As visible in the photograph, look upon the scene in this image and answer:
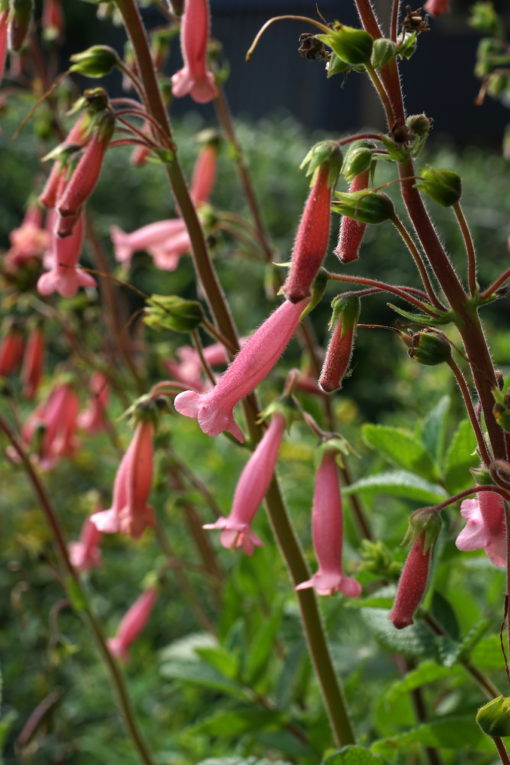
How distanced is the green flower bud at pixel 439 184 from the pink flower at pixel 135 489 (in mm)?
744

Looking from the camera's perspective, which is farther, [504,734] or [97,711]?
[97,711]

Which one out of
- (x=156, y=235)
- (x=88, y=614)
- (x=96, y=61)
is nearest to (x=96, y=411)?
(x=156, y=235)

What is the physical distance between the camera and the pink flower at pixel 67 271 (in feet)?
4.95

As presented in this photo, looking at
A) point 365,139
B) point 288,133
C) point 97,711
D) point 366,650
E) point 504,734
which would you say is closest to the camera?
point 504,734

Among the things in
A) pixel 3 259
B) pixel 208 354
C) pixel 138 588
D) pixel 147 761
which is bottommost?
pixel 138 588

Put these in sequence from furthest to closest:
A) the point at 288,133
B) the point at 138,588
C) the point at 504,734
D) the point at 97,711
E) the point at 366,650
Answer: the point at 288,133
the point at 138,588
the point at 97,711
the point at 366,650
the point at 504,734

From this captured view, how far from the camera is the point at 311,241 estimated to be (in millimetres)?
1003

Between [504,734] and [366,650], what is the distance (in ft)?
3.79

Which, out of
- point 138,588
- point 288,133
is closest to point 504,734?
point 138,588

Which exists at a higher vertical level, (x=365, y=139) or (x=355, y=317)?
(x=365, y=139)

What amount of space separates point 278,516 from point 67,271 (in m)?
0.52

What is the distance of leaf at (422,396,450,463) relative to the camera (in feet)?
5.22

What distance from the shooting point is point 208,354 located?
7.49 feet

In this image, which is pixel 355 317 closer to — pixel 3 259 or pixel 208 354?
pixel 208 354
